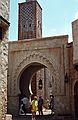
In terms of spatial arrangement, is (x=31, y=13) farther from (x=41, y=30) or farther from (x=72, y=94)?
(x=72, y=94)

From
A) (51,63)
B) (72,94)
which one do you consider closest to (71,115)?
(72,94)

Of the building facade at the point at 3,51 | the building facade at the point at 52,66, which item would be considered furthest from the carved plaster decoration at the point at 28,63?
the building facade at the point at 3,51

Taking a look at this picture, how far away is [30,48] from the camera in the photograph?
54.0 feet

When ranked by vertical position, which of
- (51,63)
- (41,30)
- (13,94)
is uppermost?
(41,30)

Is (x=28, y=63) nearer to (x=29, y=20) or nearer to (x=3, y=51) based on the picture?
(x=3, y=51)

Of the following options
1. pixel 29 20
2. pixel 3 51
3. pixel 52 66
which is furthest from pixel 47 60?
pixel 29 20

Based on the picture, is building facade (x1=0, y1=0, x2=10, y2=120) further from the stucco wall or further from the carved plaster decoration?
the carved plaster decoration

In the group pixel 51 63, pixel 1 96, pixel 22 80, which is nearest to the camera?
pixel 1 96

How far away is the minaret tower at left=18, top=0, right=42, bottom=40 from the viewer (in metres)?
31.7

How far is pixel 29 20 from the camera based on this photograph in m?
32.2

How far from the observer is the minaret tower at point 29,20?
104 feet

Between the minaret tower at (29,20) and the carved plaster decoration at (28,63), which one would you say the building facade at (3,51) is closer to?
the carved plaster decoration at (28,63)

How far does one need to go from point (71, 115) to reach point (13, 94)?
3767 mm

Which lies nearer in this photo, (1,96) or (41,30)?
(1,96)
